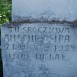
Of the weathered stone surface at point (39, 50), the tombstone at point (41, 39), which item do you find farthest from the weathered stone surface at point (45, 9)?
the weathered stone surface at point (39, 50)

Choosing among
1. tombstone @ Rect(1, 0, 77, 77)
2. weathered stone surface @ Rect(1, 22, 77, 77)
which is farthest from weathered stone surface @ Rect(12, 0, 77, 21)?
weathered stone surface @ Rect(1, 22, 77, 77)

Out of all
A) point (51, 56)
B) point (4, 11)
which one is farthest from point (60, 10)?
point (4, 11)

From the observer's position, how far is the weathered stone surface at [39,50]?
6523 millimetres

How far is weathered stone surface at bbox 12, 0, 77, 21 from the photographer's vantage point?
659cm

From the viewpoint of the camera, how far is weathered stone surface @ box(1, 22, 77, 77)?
652 centimetres

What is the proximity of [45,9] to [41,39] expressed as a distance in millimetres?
445

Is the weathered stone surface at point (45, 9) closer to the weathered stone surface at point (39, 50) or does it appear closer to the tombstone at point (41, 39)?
the tombstone at point (41, 39)

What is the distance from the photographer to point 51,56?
6590mm

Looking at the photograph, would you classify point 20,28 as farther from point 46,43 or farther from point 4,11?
point 4,11

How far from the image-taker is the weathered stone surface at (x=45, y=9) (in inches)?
259

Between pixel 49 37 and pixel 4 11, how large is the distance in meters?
2.12

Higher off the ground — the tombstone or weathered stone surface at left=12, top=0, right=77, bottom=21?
weathered stone surface at left=12, top=0, right=77, bottom=21

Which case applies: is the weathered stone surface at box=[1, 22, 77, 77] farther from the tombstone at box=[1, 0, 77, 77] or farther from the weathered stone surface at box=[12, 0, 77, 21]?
the weathered stone surface at box=[12, 0, 77, 21]

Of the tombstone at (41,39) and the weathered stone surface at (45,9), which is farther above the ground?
the weathered stone surface at (45,9)
